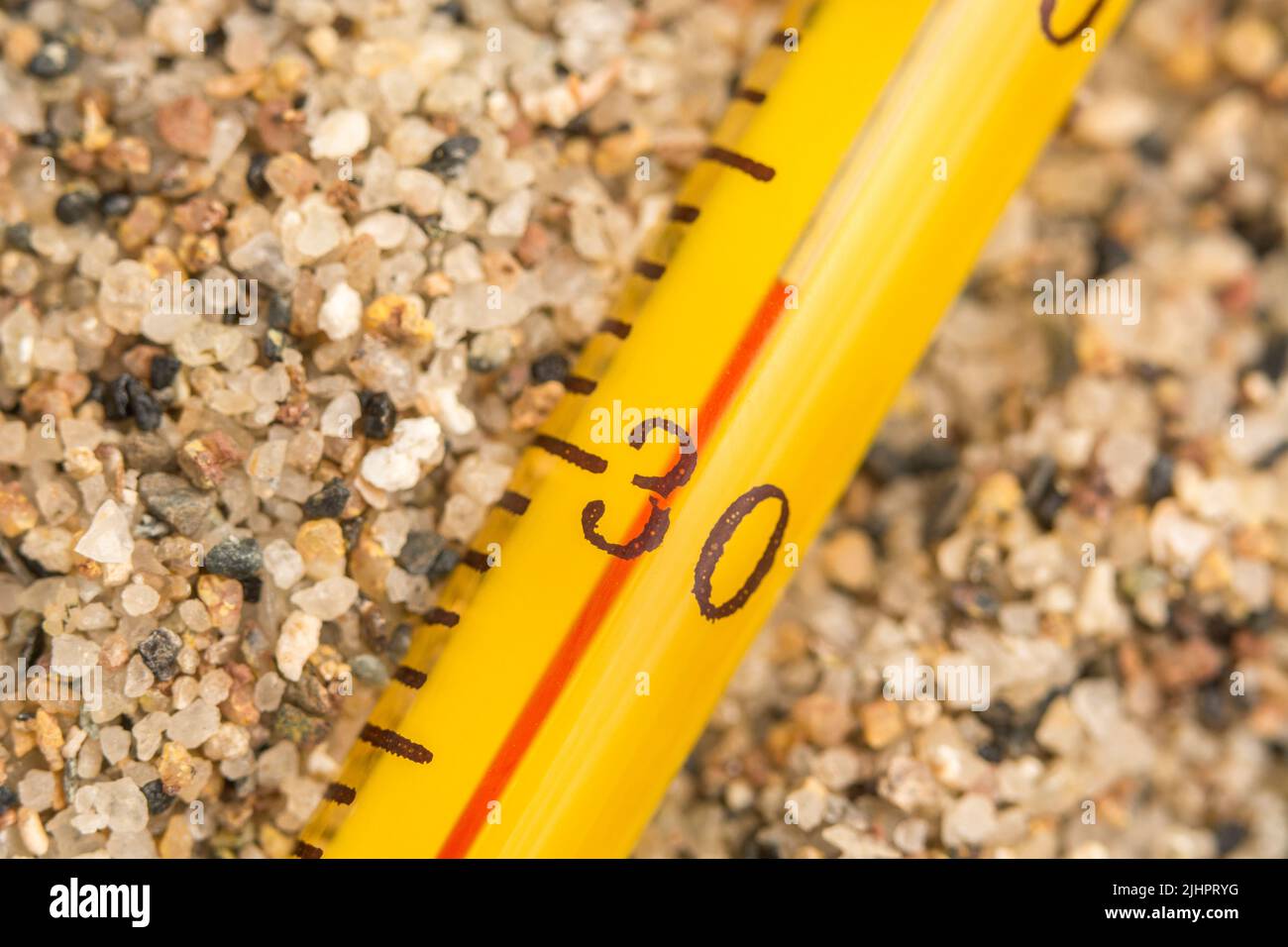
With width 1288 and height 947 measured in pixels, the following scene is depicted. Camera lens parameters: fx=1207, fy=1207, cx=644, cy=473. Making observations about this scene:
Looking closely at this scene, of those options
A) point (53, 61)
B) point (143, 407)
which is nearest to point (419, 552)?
point (143, 407)

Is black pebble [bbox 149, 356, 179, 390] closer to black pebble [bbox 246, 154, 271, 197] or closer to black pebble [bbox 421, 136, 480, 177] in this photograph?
black pebble [bbox 246, 154, 271, 197]

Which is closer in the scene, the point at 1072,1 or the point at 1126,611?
the point at 1072,1

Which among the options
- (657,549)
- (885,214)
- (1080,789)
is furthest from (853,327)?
(1080,789)

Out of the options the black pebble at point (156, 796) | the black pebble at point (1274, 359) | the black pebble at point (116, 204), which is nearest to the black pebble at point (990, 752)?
the black pebble at point (1274, 359)

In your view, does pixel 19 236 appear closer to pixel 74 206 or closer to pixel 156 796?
pixel 74 206

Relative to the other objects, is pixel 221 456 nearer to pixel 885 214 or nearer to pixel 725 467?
pixel 725 467
